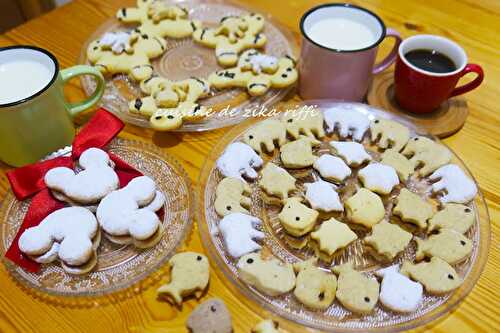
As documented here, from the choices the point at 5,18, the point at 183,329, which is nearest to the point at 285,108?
the point at 183,329

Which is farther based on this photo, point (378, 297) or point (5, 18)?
point (5, 18)

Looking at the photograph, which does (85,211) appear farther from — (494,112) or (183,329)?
(494,112)

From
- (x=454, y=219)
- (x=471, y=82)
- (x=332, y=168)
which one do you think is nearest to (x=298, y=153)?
(x=332, y=168)

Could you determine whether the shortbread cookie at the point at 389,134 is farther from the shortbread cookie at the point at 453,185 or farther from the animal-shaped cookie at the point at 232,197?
the animal-shaped cookie at the point at 232,197

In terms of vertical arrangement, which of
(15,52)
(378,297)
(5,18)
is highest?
(15,52)

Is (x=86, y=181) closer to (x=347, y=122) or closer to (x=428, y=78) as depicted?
(x=347, y=122)

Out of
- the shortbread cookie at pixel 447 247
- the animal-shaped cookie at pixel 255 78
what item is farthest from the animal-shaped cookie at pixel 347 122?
the shortbread cookie at pixel 447 247

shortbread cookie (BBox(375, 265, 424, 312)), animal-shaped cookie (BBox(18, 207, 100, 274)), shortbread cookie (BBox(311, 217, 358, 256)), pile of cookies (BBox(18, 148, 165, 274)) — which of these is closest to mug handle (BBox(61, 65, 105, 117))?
pile of cookies (BBox(18, 148, 165, 274))

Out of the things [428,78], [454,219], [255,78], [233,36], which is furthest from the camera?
[233,36]
